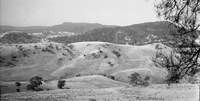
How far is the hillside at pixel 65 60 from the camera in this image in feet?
241

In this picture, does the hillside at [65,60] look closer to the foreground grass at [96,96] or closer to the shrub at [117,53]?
the shrub at [117,53]

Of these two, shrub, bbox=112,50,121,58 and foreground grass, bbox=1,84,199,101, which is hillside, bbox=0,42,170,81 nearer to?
shrub, bbox=112,50,121,58

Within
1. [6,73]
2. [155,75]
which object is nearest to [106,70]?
[155,75]

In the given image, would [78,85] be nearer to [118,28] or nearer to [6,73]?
[6,73]

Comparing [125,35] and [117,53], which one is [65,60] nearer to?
[117,53]

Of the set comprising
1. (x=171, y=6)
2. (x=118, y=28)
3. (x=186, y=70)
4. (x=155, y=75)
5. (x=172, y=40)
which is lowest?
(x=155, y=75)

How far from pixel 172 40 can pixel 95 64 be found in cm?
7810

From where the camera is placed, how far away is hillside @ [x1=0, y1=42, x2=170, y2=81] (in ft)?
241

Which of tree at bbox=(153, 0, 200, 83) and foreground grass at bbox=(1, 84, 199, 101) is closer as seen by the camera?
tree at bbox=(153, 0, 200, 83)

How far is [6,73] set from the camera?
6856 centimetres

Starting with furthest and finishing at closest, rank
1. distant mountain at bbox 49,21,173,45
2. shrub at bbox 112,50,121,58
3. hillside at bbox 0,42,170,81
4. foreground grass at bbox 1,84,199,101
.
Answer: distant mountain at bbox 49,21,173,45 < shrub at bbox 112,50,121,58 < hillside at bbox 0,42,170,81 < foreground grass at bbox 1,84,199,101

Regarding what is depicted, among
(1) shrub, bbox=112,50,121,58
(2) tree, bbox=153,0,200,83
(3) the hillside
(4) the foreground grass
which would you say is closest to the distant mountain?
(3) the hillside

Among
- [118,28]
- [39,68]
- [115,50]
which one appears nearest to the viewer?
[39,68]

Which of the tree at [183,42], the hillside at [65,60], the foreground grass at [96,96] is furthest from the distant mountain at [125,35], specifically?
the tree at [183,42]
